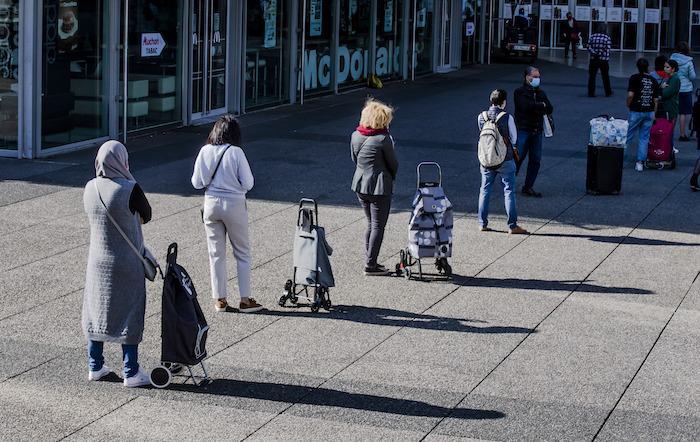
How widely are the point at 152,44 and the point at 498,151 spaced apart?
9.07 metres

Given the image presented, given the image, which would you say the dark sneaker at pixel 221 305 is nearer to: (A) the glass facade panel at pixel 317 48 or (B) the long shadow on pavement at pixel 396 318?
(B) the long shadow on pavement at pixel 396 318

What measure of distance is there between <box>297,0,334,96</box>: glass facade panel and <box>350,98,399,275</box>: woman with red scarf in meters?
14.2

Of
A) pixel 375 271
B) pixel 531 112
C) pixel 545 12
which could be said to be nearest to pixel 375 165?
pixel 375 271

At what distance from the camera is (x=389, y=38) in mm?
29953

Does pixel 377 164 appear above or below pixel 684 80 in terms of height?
below

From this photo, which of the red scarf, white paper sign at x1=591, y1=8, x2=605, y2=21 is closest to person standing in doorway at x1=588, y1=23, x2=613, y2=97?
the red scarf

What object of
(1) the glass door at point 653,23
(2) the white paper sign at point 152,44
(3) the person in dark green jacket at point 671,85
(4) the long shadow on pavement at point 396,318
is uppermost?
(1) the glass door at point 653,23

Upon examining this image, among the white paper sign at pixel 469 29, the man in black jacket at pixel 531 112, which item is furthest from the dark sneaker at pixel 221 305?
the white paper sign at pixel 469 29

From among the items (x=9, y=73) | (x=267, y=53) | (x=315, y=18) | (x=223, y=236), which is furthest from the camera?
(x=315, y=18)

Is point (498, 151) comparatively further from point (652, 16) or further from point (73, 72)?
point (652, 16)

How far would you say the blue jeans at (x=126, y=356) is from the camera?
7.50m

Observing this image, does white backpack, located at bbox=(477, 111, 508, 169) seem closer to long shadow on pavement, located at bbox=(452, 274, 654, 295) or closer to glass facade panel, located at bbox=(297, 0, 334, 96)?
long shadow on pavement, located at bbox=(452, 274, 654, 295)

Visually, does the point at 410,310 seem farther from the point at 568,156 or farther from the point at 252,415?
the point at 568,156

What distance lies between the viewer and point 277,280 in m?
10.5
